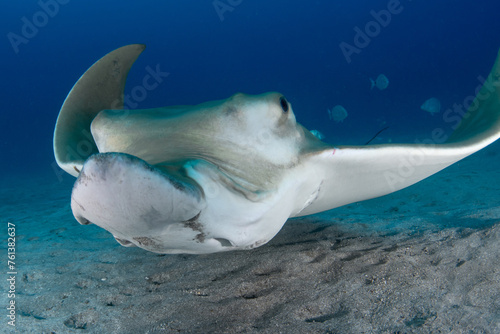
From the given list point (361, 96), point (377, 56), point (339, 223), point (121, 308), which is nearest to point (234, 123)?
point (121, 308)

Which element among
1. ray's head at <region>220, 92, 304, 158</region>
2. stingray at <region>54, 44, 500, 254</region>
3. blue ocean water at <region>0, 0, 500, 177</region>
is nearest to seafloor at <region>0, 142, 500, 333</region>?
stingray at <region>54, 44, 500, 254</region>

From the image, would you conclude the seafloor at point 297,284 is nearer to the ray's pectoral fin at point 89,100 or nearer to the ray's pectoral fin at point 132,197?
the ray's pectoral fin at point 132,197

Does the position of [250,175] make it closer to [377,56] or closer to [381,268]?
[381,268]

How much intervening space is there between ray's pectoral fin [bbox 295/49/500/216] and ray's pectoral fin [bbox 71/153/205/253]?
1117mm

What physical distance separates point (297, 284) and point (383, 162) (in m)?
1.23

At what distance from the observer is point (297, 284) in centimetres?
256

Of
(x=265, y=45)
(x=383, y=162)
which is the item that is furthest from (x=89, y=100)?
(x=265, y=45)

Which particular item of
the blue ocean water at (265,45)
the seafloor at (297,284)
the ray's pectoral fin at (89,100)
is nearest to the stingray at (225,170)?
the ray's pectoral fin at (89,100)

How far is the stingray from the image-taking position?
1.31 meters

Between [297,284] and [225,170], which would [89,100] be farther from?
[297,284]

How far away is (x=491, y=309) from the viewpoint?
6.74ft

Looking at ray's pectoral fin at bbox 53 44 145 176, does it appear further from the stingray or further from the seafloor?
the seafloor

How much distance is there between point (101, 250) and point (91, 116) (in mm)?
1811

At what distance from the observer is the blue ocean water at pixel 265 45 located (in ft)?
221
